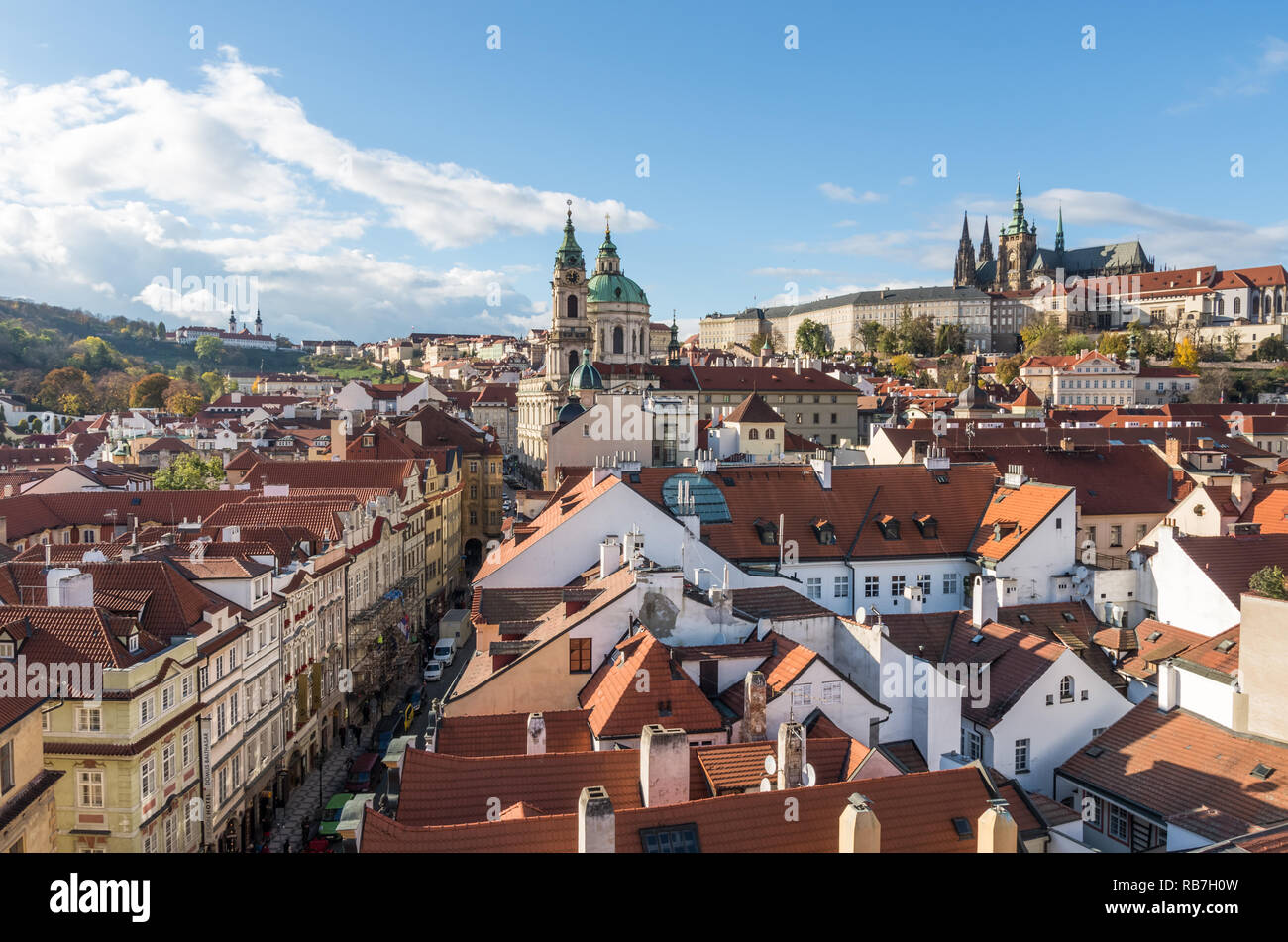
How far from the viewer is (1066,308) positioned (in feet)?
575

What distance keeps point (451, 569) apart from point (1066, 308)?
14775cm

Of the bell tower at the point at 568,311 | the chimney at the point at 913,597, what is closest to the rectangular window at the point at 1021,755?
the chimney at the point at 913,597

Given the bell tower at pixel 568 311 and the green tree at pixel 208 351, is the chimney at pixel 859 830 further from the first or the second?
the green tree at pixel 208 351

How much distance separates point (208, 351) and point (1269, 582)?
196 meters

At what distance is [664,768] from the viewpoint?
645 inches

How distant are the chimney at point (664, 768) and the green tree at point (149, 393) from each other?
12459 cm

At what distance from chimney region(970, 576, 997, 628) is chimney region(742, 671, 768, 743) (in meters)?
10.5

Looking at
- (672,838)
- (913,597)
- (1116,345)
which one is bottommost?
(672,838)

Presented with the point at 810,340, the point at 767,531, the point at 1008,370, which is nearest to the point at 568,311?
the point at 1008,370

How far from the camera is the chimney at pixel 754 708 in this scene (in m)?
19.7

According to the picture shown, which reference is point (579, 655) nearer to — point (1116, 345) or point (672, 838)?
point (672, 838)

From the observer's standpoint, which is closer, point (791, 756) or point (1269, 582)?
point (791, 756)

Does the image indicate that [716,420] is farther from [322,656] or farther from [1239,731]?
[1239,731]
